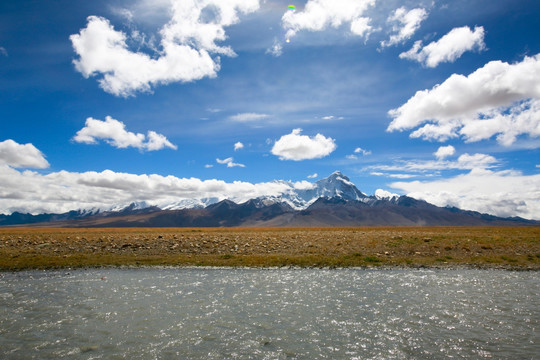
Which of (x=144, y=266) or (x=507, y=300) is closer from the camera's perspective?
(x=507, y=300)

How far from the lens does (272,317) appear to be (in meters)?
16.3

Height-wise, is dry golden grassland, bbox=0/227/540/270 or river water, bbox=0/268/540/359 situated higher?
dry golden grassland, bbox=0/227/540/270

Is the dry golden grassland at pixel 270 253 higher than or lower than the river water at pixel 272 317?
higher

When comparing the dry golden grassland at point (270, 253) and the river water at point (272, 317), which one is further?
the dry golden grassland at point (270, 253)

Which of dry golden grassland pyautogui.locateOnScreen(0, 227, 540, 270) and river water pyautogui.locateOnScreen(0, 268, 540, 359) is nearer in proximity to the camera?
river water pyautogui.locateOnScreen(0, 268, 540, 359)

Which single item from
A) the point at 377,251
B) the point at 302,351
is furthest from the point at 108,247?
the point at 302,351

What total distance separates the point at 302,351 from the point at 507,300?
48.7ft

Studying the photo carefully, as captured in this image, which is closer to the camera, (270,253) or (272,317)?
(272,317)

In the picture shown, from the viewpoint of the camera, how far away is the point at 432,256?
36375 millimetres

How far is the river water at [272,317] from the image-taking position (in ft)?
41.2

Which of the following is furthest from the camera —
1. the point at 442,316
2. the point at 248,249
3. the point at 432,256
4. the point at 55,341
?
the point at 248,249

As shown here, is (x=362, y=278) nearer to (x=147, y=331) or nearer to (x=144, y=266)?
(x=147, y=331)

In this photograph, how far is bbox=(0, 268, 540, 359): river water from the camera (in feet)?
41.2

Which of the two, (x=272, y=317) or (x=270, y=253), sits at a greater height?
(x=270, y=253)
